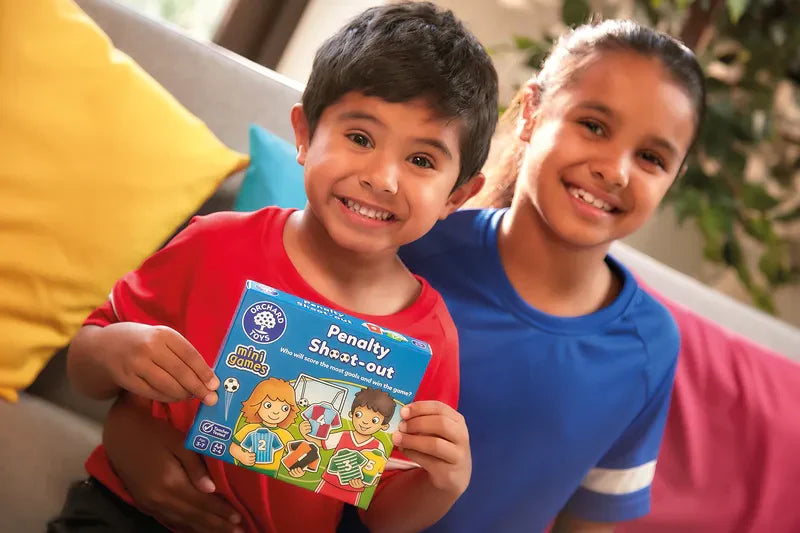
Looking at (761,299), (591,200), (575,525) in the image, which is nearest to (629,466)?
(575,525)

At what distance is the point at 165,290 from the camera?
2.74 feet

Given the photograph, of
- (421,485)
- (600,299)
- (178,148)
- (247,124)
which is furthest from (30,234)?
(600,299)

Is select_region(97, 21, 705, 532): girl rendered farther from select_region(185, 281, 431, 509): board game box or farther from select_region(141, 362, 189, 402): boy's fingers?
select_region(141, 362, 189, 402): boy's fingers

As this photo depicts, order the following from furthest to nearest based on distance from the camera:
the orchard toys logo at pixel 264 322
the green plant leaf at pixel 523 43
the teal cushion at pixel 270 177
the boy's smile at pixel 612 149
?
Answer: the green plant leaf at pixel 523 43
the teal cushion at pixel 270 177
the boy's smile at pixel 612 149
the orchard toys logo at pixel 264 322

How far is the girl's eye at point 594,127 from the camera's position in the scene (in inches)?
37.2

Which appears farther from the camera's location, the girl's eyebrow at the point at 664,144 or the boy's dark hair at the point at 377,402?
the girl's eyebrow at the point at 664,144

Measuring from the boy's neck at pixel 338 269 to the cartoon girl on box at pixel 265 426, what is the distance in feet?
0.50

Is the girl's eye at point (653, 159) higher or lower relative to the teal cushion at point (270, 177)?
higher

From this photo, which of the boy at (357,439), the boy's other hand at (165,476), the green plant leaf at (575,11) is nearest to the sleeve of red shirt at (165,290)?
the boy's other hand at (165,476)

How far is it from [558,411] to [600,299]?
0.54 feet

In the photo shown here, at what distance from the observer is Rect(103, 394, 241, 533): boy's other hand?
0.84 m

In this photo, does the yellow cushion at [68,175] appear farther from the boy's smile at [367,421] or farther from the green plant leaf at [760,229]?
the green plant leaf at [760,229]

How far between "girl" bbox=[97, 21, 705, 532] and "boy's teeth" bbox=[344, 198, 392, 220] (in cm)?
19

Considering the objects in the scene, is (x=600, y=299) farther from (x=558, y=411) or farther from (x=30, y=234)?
(x=30, y=234)
